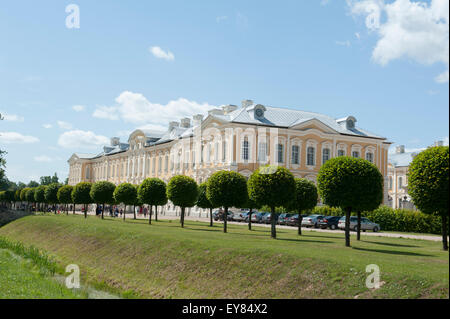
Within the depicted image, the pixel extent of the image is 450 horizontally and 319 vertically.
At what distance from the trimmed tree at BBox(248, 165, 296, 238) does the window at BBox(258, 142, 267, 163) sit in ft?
89.7

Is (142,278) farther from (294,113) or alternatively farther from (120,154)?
(120,154)

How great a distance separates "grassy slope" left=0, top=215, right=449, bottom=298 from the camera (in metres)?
10.6

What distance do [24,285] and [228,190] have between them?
14.9 meters

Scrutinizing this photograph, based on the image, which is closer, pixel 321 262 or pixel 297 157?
pixel 321 262

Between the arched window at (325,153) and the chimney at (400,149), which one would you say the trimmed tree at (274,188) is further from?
the chimney at (400,149)

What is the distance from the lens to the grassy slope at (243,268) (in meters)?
10.6

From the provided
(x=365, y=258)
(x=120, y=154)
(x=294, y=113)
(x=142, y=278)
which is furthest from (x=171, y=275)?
(x=120, y=154)

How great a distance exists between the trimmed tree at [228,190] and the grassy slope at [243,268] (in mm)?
6670

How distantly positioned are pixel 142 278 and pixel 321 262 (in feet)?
24.4

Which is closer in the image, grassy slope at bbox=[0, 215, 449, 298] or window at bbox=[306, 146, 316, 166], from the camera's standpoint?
grassy slope at bbox=[0, 215, 449, 298]

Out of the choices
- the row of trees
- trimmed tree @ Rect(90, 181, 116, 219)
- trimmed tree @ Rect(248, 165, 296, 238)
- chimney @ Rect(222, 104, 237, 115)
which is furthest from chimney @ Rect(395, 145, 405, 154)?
trimmed tree @ Rect(248, 165, 296, 238)

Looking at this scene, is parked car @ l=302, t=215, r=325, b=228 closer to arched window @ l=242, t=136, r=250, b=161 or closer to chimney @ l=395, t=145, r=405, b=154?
arched window @ l=242, t=136, r=250, b=161

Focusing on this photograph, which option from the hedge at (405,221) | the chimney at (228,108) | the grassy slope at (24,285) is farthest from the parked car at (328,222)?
the chimney at (228,108)

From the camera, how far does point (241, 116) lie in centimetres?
5153
